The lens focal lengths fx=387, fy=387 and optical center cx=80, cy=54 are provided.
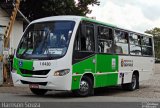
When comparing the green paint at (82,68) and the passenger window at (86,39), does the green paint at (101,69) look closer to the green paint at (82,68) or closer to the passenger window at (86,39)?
the green paint at (82,68)

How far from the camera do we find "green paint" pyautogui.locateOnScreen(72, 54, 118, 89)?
13856 mm

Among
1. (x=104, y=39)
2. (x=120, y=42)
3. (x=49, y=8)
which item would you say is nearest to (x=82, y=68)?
(x=104, y=39)

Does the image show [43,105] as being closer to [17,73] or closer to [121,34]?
[17,73]

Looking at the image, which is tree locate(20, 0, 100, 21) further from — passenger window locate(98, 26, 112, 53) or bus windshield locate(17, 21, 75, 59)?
bus windshield locate(17, 21, 75, 59)

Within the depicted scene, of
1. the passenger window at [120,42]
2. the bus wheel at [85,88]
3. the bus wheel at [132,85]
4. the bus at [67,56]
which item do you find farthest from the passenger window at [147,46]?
the bus wheel at [85,88]

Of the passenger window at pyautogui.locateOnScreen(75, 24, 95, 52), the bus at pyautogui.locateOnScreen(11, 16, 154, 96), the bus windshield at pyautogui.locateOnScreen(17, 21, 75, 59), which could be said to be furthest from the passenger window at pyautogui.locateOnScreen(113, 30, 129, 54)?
the bus windshield at pyautogui.locateOnScreen(17, 21, 75, 59)

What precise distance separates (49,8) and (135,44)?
11926 mm

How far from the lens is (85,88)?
1434 centimetres

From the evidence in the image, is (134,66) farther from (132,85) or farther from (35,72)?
(35,72)

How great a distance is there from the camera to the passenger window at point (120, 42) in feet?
55.4

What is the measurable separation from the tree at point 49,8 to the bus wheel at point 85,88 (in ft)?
51.6

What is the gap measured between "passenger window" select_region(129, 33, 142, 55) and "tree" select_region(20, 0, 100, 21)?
37.2 feet

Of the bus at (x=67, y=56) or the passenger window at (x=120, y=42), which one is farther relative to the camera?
the passenger window at (x=120, y=42)

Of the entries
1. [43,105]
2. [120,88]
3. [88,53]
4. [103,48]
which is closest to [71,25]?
[88,53]
